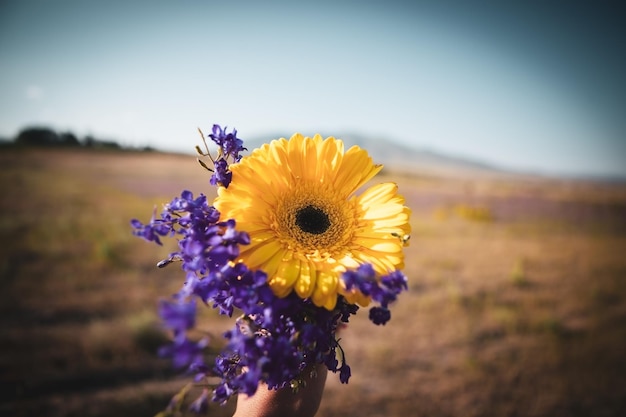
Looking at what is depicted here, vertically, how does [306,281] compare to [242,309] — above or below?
above

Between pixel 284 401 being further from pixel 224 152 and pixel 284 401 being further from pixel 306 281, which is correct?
pixel 224 152

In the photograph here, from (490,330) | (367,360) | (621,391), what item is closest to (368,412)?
(367,360)

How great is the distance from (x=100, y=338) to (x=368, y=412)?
445 centimetres

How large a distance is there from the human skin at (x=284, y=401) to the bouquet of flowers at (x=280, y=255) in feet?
0.17

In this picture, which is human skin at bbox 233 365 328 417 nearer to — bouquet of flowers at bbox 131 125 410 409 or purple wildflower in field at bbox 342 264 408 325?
bouquet of flowers at bbox 131 125 410 409

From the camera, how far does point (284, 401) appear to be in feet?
3.51

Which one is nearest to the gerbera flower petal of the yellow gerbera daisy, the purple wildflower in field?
the yellow gerbera daisy

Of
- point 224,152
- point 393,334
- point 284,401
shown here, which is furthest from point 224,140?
point 393,334

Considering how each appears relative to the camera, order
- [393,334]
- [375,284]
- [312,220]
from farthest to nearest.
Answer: [393,334] < [312,220] < [375,284]

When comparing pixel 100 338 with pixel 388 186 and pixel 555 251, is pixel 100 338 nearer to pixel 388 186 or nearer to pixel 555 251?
pixel 388 186

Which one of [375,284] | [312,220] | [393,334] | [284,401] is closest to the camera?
[375,284]

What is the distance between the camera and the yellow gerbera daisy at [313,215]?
0.99 m

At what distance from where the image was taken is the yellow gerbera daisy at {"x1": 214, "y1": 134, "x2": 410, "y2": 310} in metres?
0.99

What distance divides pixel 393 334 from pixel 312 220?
616 cm
